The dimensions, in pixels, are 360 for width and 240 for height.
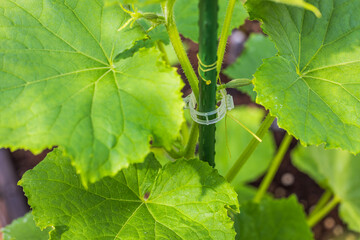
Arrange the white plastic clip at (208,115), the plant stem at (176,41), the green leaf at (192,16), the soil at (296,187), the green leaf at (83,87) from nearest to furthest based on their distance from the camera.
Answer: the green leaf at (83,87)
the plant stem at (176,41)
the white plastic clip at (208,115)
the green leaf at (192,16)
the soil at (296,187)

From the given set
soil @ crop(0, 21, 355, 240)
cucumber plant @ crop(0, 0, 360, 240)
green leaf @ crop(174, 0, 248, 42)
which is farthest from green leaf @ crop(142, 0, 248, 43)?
soil @ crop(0, 21, 355, 240)

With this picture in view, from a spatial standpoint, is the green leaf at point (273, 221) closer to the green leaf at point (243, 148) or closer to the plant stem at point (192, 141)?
the plant stem at point (192, 141)

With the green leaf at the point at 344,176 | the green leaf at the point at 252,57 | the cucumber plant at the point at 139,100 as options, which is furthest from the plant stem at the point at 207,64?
the green leaf at the point at 344,176

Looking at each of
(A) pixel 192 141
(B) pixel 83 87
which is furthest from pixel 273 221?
(B) pixel 83 87

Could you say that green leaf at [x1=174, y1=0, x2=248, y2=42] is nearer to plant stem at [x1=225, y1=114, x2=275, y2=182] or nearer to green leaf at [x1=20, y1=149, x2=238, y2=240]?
plant stem at [x1=225, y1=114, x2=275, y2=182]

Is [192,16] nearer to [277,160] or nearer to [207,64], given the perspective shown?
[207,64]

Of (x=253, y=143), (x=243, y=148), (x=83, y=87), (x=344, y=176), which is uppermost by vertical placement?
(x=83, y=87)
